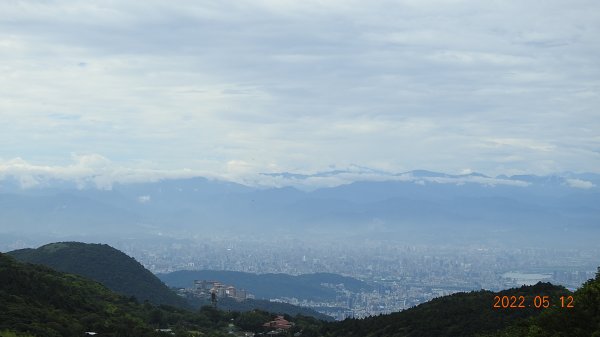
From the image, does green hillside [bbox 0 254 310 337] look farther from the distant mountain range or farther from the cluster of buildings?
the distant mountain range

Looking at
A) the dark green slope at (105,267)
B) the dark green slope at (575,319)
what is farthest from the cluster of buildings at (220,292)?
the dark green slope at (575,319)

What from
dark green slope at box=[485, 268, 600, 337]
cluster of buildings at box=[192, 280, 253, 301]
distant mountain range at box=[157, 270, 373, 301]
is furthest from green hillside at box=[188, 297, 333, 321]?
dark green slope at box=[485, 268, 600, 337]

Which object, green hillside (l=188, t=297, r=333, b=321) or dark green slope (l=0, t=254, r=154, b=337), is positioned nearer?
dark green slope (l=0, t=254, r=154, b=337)

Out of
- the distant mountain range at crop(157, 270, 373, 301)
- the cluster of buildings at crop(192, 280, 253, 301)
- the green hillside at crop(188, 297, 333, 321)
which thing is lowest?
the green hillside at crop(188, 297, 333, 321)

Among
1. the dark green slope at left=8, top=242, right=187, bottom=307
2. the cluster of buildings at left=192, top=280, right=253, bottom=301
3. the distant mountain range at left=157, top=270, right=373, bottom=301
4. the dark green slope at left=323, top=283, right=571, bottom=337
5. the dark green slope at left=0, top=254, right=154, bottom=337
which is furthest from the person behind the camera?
the distant mountain range at left=157, top=270, right=373, bottom=301

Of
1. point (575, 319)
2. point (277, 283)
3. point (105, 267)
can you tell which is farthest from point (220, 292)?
point (575, 319)

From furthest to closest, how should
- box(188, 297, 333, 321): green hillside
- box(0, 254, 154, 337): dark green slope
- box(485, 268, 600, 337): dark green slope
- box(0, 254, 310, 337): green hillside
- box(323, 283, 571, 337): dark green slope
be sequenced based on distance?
box(188, 297, 333, 321): green hillside → box(323, 283, 571, 337): dark green slope → box(0, 254, 310, 337): green hillside → box(0, 254, 154, 337): dark green slope → box(485, 268, 600, 337): dark green slope

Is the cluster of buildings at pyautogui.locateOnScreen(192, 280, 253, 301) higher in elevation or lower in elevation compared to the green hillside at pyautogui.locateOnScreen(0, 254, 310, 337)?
higher

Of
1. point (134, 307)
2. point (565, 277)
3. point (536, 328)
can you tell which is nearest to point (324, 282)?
point (565, 277)

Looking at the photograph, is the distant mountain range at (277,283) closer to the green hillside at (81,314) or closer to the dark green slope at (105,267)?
the dark green slope at (105,267)
